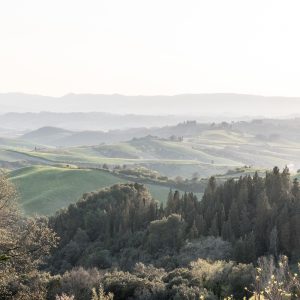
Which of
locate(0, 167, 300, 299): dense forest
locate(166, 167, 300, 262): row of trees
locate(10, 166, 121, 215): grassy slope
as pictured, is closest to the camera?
locate(0, 167, 300, 299): dense forest

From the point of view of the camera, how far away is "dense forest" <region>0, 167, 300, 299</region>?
50312mm

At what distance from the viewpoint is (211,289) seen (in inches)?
1940

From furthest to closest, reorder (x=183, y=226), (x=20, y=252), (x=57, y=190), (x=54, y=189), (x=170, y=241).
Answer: (x=54, y=189)
(x=57, y=190)
(x=183, y=226)
(x=170, y=241)
(x=20, y=252)

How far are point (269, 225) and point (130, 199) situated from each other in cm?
3801

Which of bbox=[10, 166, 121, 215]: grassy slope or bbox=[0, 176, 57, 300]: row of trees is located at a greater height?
bbox=[0, 176, 57, 300]: row of trees

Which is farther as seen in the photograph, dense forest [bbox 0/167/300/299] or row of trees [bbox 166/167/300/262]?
row of trees [bbox 166/167/300/262]

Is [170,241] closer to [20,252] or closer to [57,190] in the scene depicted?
[20,252]

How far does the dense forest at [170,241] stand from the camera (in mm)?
50312

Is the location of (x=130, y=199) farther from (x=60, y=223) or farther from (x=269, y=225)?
(x=269, y=225)

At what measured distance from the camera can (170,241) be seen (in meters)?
83.9

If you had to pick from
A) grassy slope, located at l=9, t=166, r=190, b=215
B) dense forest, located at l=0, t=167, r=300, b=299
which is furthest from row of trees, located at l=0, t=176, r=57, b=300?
grassy slope, located at l=9, t=166, r=190, b=215

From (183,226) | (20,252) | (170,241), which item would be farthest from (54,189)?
(20,252)

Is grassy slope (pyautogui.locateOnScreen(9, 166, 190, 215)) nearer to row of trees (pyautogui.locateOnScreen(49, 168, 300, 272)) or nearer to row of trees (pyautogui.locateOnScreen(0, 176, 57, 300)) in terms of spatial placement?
row of trees (pyautogui.locateOnScreen(49, 168, 300, 272))

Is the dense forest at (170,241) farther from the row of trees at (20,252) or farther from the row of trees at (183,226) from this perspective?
the row of trees at (20,252)
